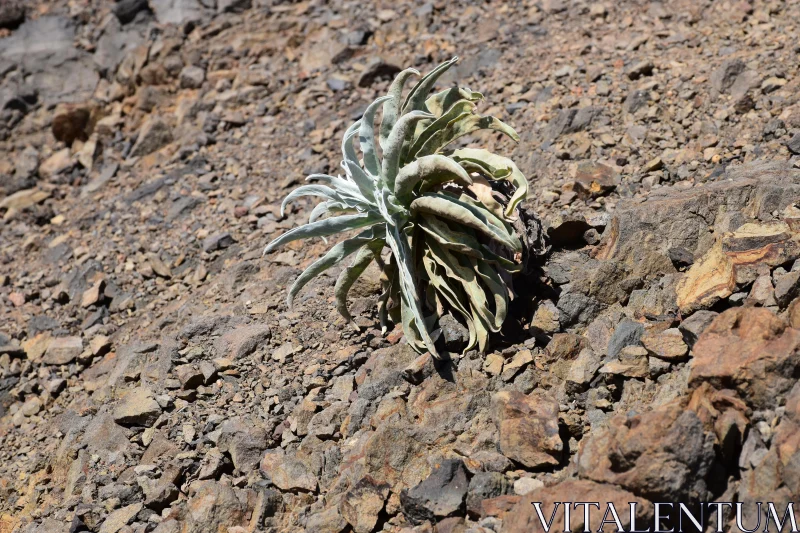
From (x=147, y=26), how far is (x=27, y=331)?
3.91 meters

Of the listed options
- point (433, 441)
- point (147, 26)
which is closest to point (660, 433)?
point (433, 441)

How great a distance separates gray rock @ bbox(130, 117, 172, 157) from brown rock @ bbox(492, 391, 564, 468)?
4791 millimetres

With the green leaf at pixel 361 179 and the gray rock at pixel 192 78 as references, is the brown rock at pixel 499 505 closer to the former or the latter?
the green leaf at pixel 361 179

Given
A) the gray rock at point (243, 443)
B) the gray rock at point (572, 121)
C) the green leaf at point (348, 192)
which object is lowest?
the gray rock at point (243, 443)

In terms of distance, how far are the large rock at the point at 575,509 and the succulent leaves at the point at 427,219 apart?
89 cm

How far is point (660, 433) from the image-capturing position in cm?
267

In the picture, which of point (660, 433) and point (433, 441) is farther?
point (433, 441)

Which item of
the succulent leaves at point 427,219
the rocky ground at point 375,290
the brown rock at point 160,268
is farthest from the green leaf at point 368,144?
the brown rock at point 160,268

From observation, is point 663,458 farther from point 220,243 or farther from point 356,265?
point 220,243

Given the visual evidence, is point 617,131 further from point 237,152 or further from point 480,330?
point 237,152

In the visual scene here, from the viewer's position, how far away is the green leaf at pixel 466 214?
3.46 metres

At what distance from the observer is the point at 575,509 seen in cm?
263

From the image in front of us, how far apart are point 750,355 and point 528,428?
0.87 meters

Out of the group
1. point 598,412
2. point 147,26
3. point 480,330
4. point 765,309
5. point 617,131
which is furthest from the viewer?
point 147,26
